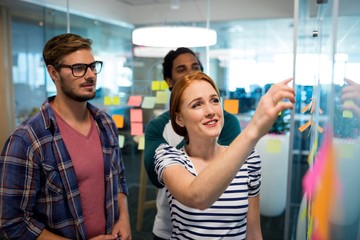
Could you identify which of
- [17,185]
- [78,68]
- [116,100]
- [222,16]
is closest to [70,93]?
[78,68]

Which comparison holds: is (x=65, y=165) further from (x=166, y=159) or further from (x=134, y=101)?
(x=134, y=101)

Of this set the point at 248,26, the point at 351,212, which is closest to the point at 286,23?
the point at 248,26

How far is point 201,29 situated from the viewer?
3039mm

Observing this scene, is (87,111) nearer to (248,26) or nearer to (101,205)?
(101,205)

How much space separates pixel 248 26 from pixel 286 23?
387 millimetres

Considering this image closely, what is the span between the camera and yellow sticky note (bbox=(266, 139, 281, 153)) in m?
3.26

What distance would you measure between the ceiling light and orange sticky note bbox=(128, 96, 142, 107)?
0.54 m

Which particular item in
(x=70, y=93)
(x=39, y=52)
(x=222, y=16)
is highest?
(x=222, y=16)

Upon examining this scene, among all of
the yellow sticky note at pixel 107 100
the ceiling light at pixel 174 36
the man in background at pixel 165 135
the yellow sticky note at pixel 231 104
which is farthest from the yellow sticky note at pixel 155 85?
the man in background at pixel 165 135

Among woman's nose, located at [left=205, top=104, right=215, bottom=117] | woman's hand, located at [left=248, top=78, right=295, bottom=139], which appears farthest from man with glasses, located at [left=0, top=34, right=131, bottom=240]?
woman's hand, located at [left=248, top=78, right=295, bottom=139]

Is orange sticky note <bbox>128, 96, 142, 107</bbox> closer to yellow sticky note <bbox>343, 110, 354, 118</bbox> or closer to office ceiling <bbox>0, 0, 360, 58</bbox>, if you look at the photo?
office ceiling <bbox>0, 0, 360, 58</bbox>

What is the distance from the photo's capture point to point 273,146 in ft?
10.7

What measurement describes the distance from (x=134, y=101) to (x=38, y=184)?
2.00m

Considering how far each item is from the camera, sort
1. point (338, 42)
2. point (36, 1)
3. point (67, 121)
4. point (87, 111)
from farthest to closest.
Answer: point (36, 1)
point (87, 111)
point (67, 121)
point (338, 42)
